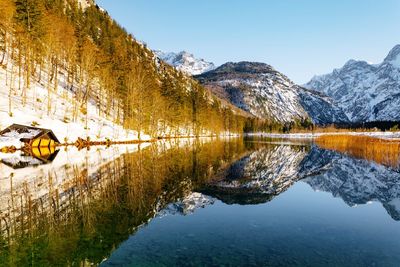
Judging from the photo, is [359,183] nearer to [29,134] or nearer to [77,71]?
[29,134]

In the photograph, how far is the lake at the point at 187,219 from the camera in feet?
42.5

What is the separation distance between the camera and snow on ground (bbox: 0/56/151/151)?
2440 inches

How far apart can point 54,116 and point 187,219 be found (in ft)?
199

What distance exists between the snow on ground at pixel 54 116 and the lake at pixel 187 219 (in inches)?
1251

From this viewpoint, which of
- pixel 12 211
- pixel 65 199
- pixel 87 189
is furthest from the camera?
pixel 87 189

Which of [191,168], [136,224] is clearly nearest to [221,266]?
[136,224]

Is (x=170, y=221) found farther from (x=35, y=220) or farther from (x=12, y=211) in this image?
(x=12, y=211)

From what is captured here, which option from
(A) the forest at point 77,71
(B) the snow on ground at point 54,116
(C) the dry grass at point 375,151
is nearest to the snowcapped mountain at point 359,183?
(C) the dry grass at point 375,151

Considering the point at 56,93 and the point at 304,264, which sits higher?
the point at 56,93

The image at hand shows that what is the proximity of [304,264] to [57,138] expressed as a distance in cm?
6229

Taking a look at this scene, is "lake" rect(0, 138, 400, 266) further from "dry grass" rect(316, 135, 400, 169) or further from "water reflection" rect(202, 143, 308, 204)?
"dry grass" rect(316, 135, 400, 169)

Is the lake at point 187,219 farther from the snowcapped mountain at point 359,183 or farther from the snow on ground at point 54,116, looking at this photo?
the snow on ground at point 54,116

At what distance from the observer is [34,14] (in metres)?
75.9

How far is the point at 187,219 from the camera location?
1914 centimetres
